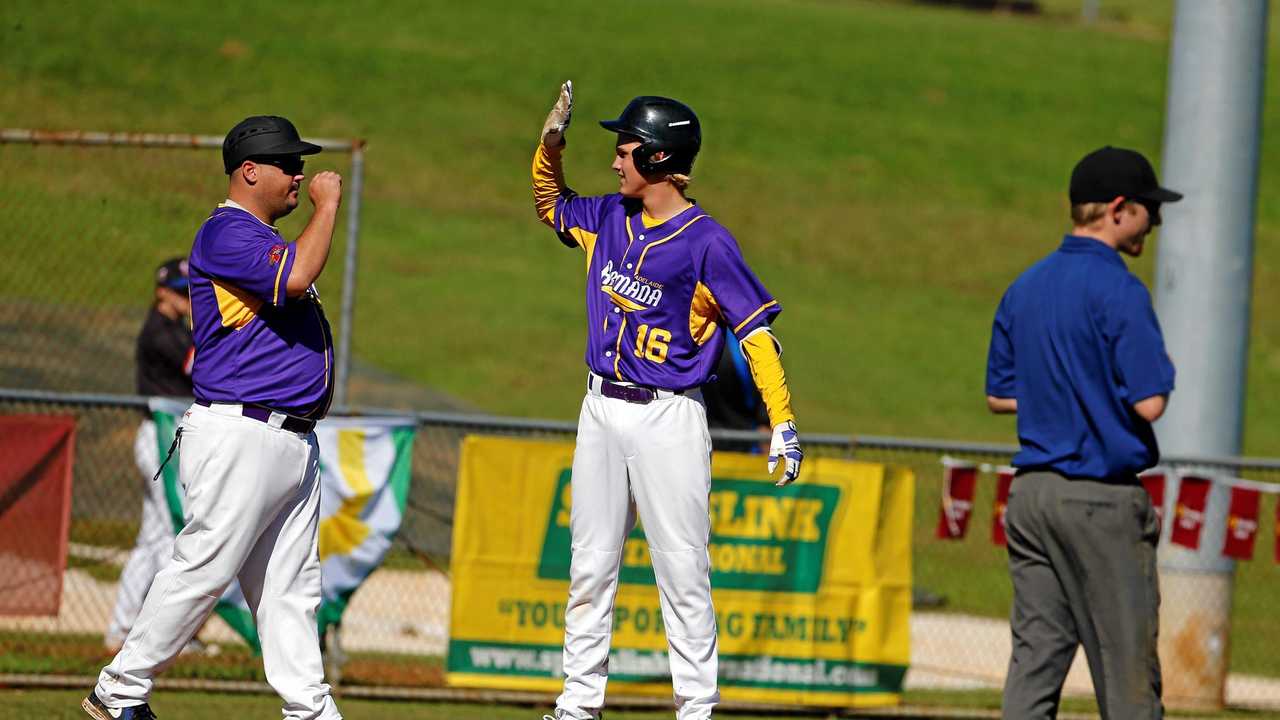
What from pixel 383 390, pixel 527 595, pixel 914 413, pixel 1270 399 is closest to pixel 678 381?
pixel 527 595

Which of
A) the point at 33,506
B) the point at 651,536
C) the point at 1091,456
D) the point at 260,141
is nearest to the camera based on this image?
the point at 1091,456

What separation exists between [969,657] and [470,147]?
24.0m

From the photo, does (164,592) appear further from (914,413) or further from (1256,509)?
(914,413)

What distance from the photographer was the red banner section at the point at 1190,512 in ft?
29.7

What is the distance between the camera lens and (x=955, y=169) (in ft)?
116

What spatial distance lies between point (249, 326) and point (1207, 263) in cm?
606

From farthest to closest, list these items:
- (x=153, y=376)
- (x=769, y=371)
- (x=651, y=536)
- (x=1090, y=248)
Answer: (x=153, y=376) < (x=651, y=536) < (x=769, y=371) < (x=1090, y=248)

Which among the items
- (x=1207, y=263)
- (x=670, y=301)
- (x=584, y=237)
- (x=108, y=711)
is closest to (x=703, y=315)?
(x=670, y=301)

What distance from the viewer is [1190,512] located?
907cm

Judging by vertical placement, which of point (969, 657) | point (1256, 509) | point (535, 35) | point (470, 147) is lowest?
point (969, 657)

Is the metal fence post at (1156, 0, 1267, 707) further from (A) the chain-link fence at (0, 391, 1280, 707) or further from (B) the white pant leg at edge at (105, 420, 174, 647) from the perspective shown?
(B) the white pant leg at edge at (105, 420, 174, 647)

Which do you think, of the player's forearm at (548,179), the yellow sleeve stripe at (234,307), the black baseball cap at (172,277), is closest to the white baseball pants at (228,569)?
the yellow sleeve stripe at (234,307)

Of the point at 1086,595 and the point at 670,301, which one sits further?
the point at 670,301

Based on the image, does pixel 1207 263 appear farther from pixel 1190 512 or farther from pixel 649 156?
pixel 649 156
